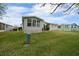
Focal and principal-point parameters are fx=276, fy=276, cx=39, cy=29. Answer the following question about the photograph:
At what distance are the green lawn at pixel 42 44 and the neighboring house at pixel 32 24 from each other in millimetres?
73

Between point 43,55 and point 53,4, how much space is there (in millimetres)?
725

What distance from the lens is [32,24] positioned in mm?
3902

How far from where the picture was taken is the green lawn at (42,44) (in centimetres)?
385

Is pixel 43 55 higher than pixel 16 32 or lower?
lower

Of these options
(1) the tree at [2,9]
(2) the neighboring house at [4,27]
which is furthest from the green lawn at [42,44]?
(1) the tree at [2,9]

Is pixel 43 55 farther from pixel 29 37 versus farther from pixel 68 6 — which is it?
pixel 68 6

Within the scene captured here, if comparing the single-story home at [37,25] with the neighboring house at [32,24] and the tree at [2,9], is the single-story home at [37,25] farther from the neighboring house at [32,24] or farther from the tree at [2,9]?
the tree at [2,9]

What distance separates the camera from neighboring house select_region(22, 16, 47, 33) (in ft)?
12.7

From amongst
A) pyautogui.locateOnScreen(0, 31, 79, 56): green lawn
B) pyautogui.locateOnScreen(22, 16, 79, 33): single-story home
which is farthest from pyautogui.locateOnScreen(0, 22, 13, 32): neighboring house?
pyautogui.locateOnScreen(22, 16, 79, 33): single-story home

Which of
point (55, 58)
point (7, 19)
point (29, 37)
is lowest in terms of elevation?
point (55, 58)

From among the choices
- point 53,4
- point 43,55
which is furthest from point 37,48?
point 53,4

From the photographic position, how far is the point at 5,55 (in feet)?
12.7

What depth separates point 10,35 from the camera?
3.93m

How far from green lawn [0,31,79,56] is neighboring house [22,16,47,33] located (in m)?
0.07
